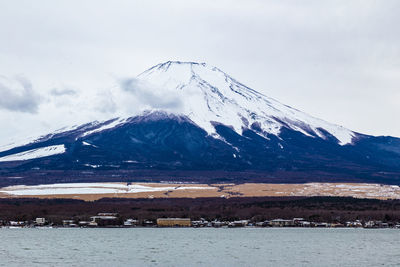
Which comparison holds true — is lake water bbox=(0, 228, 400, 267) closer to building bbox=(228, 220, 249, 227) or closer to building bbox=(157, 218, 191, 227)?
building bbox=(228, 220, 249, 227)

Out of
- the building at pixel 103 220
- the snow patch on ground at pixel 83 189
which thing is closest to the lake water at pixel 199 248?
the building at pixel 103 220

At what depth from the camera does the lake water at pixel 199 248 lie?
50.5m

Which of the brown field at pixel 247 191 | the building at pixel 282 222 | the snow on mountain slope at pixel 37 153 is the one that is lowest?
the building at pixel 282 222

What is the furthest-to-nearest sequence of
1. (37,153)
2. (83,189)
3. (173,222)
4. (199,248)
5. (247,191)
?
(37,153)
(83,189)
(247,191)
(173,222)
(199,248)

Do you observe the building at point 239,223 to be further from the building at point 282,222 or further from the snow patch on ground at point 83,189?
the snow patch on ground at point 83,189

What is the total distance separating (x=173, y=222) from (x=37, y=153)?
110186mm

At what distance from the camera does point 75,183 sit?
146 metres

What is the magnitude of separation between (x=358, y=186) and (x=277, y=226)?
55.0 m

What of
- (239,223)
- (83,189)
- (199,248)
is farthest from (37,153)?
(199,248)

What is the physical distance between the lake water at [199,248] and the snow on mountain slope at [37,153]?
108 metres

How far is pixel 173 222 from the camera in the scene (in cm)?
9019

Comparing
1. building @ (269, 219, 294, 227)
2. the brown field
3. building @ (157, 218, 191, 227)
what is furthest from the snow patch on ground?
building @ (269, 219, 294, 227)

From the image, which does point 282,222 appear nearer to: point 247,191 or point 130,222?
point 130,222

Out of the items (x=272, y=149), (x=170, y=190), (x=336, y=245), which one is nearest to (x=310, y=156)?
(x=272, y=149)
